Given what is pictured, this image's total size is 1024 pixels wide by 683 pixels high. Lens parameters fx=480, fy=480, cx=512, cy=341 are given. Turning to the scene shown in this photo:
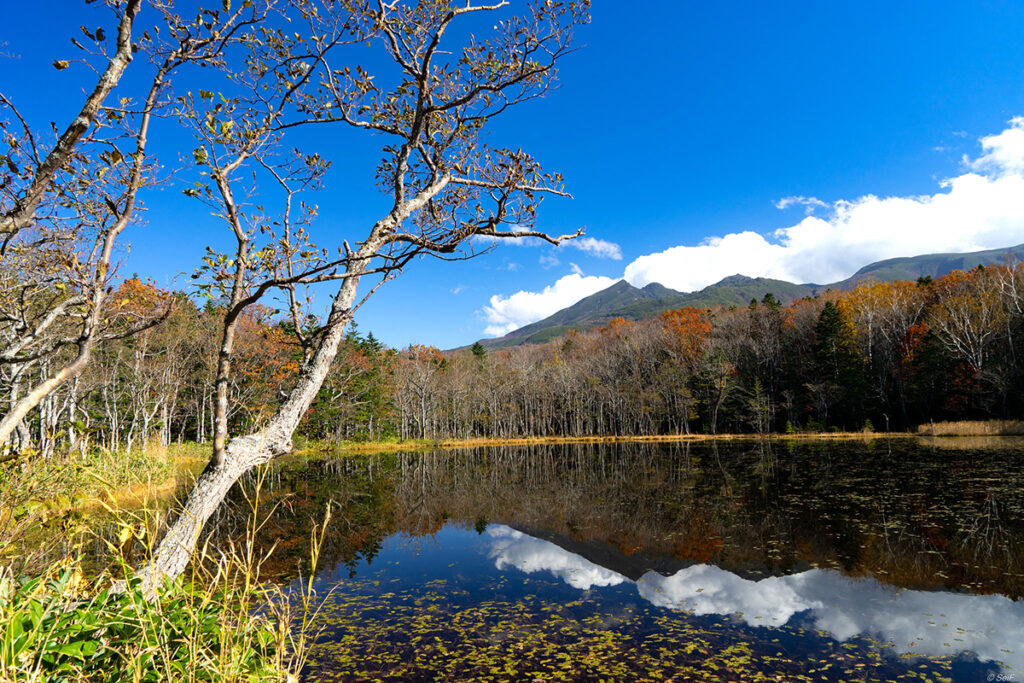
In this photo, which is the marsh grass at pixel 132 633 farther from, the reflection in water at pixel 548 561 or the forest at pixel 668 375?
the forest at pixel 668 375

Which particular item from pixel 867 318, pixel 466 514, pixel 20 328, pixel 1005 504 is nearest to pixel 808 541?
pixel 1005 504

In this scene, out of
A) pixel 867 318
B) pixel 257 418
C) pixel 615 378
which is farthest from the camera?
pixel 615 378

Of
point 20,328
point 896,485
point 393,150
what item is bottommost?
point 896,485

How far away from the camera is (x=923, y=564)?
853cm

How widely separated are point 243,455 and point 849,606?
27.8ft

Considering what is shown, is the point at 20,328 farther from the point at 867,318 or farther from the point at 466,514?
the point at 867,318

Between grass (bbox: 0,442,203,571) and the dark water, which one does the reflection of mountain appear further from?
grass (bbox: 0,442,203,571)

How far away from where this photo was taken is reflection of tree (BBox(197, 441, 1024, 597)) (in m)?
9.26

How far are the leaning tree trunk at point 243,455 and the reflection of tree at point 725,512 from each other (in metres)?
0.39

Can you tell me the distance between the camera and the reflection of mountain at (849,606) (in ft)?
19.4

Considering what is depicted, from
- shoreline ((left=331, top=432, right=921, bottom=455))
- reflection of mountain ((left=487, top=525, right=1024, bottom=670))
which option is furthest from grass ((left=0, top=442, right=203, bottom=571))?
shoreline ((left=331, top=432, right=921, bottom=455))

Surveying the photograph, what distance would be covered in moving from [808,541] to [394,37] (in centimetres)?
1195

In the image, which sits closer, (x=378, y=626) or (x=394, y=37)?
(x=394, y=37)

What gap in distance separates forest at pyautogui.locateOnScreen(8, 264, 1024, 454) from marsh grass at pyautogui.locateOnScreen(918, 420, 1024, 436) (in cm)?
343
